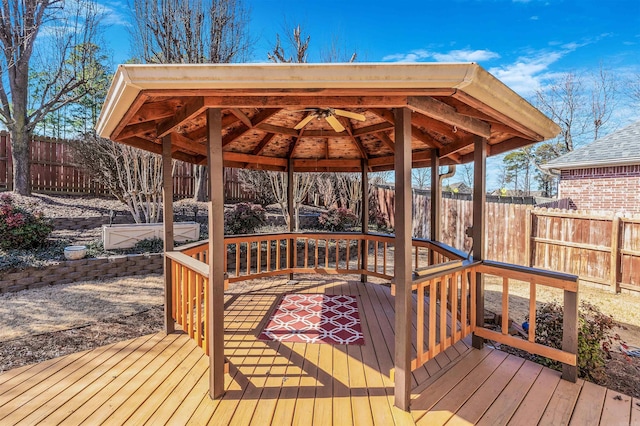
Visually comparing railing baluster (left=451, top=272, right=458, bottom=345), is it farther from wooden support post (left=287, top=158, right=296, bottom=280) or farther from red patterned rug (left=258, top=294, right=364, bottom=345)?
wooden support post (left=287, top=158, right=296, bottom=280)

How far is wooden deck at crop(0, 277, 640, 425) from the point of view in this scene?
6.84 ft

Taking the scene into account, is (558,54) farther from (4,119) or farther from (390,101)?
(4,119)

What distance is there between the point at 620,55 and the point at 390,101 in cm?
1999

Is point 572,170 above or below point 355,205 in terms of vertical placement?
above

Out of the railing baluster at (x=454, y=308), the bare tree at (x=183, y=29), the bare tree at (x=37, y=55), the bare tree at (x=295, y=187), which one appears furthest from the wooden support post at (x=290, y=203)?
the bare tree at (x=37, y=55)

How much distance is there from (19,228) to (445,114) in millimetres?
7956

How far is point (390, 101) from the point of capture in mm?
2102

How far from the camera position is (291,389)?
2.39 meters

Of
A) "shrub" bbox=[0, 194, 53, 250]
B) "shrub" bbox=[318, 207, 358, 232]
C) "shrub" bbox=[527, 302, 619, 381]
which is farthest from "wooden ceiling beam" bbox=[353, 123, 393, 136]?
"shrub" bbox=[0, 194, 53, 250]

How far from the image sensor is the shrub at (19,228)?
6066 mm

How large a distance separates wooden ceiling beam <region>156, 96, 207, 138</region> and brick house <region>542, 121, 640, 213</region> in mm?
10827

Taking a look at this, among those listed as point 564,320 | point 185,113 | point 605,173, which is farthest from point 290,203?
point 605,173

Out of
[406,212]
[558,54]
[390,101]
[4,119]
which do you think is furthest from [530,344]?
[558,54]

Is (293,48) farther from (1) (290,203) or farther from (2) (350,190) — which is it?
(1) (290,203)
